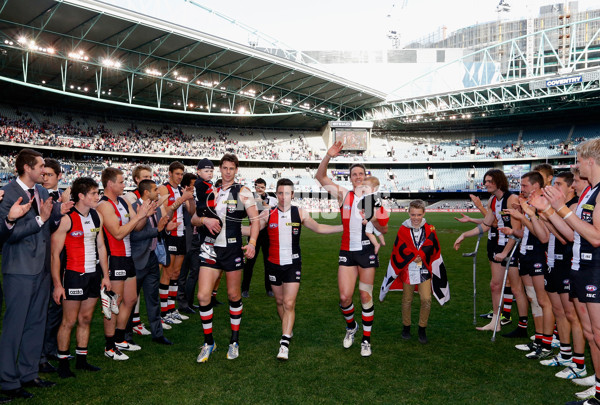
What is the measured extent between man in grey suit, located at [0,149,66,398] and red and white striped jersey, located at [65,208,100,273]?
305 millimetres

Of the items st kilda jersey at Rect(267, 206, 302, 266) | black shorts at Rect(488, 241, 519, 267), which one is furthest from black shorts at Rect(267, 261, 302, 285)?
black shorts at Rect(488, 241, 519, 267)

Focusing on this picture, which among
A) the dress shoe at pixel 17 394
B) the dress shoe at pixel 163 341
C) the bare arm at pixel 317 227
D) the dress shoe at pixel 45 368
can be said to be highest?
the bare arm at pixel 317 227

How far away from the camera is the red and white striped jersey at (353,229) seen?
20.1 feet

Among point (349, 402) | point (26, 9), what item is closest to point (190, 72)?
point (26, 9)

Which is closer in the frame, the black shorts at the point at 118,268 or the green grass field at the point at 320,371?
the green grass field at the point at 320,371

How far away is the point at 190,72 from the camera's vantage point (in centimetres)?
3912

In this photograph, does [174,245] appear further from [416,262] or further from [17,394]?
[416,262]

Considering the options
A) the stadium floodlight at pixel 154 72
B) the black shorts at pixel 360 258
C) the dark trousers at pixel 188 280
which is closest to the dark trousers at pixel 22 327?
the dark trousers at pixel 188 280

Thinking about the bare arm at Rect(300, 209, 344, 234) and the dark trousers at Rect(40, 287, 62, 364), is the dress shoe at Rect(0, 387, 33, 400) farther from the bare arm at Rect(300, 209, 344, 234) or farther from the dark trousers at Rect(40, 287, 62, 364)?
the bare arm at Rect(300, 209, 344, 234)

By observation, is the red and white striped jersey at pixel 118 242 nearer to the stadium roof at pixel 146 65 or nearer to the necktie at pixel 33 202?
the necktie at pixel 33 202

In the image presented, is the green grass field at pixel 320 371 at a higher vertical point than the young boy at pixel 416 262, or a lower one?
lower

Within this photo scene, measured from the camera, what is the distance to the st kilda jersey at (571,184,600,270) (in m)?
4.05

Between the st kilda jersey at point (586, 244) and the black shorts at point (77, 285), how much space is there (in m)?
5.76

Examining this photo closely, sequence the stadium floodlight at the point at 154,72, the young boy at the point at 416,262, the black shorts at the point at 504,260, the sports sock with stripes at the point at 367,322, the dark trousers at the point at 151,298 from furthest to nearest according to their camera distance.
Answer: the stadium floodlight at the point at 154,72
the black shorts at the point at 504,260
the young boy at the point at 416,262
the dark trousers at the point at 151,298
the sports sock with stripes at the point at 367,322
